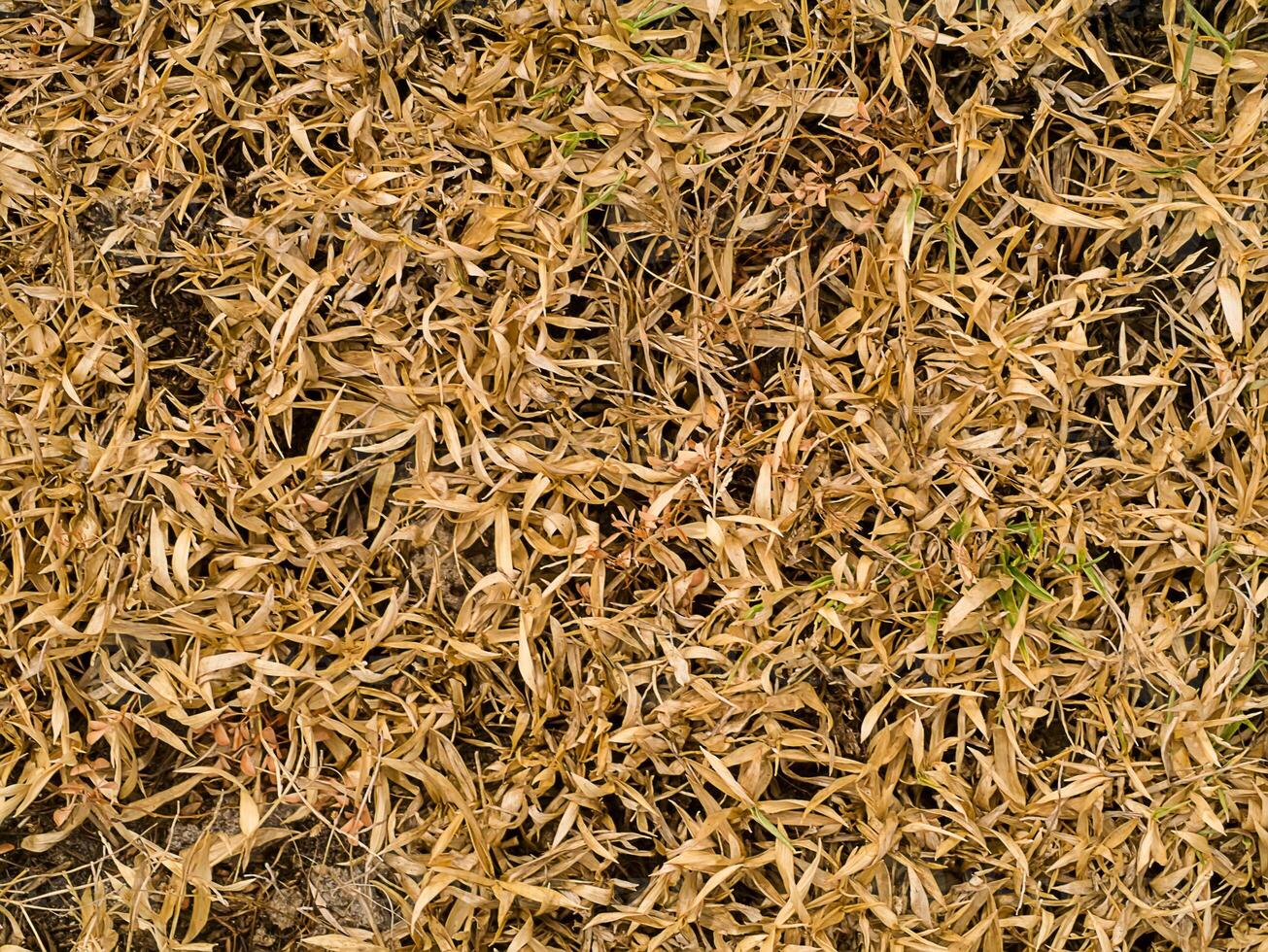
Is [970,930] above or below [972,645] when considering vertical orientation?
below

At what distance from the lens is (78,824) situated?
1.17 metres

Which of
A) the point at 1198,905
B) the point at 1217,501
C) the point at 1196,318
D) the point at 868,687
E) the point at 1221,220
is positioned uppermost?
the point at 1221,220

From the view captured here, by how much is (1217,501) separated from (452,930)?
3.37ft

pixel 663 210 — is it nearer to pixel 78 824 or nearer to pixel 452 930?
pixel 452 930

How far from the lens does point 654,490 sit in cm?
117

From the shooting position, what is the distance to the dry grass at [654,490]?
1.14 m

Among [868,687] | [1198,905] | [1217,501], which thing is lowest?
[1198,905]

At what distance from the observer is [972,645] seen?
45.8 inches

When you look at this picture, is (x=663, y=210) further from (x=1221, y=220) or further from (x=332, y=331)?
(x=1221, y=220)

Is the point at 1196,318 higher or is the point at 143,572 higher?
the point at 1196,318

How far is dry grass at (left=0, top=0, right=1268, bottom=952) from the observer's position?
44.9 inches

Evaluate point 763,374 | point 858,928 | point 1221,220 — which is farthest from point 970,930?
point 1221,220

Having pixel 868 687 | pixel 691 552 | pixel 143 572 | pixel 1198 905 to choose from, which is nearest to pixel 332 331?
pixel 143 572

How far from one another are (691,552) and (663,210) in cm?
41
